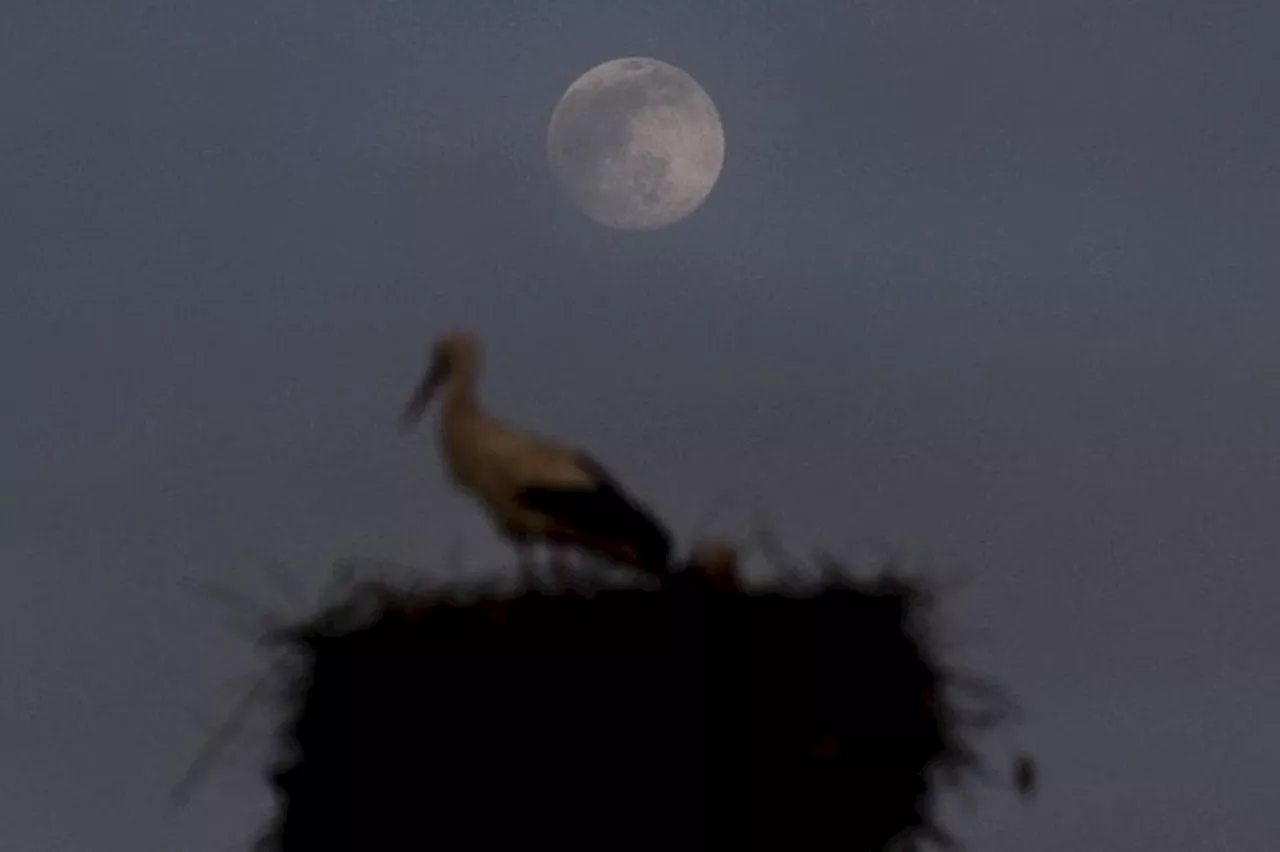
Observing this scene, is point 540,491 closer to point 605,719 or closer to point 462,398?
point 462,398

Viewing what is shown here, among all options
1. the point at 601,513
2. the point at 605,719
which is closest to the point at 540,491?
the point at 601,513

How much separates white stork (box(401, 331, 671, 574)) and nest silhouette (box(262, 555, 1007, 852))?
2.62 ft

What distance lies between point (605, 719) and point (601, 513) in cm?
120

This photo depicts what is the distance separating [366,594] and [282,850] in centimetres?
67

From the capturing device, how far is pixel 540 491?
20.5 ft

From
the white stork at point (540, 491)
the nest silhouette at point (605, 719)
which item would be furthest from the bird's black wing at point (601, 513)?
the nest silhouette at point (605, 719)

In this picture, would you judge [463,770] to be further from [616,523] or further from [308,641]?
[616,523]

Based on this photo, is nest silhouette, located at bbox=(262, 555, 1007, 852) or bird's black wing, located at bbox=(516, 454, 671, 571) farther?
bird's black wing, located at bbox=(516, 454, 671, 571)

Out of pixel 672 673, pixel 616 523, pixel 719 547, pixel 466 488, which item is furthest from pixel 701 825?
pixel 466 488

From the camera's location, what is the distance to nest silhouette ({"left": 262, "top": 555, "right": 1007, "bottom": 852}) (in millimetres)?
5027

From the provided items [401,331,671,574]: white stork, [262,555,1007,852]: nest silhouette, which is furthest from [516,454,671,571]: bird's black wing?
[262,555,1007,852]: nest silhouette

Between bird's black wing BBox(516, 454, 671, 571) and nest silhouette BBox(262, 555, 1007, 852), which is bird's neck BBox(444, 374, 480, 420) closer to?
bird's black wing BBox(516, 454, 671, 571)

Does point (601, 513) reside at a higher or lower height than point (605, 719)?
higher

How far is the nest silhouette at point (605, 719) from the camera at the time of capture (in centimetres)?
503
